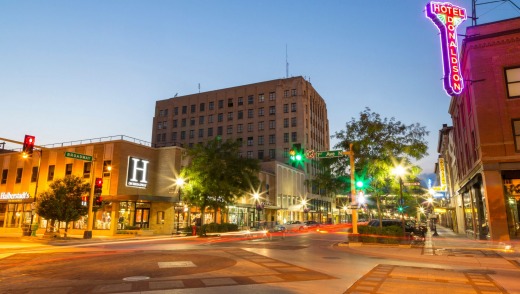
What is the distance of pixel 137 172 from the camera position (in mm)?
44312

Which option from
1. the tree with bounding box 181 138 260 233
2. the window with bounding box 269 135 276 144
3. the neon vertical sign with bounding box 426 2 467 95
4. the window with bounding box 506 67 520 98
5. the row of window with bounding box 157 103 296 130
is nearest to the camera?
the neon vertical sign with bounding box 426 2 467 95

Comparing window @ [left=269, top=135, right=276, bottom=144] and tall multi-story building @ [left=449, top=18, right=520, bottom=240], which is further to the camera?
window @ [left=269, top=135, right=276, bottom=144]

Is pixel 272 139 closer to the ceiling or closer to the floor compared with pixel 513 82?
closer to the ceiling

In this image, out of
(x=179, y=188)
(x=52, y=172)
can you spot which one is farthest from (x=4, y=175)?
(x=179, y=188)

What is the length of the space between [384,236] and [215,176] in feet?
74.0

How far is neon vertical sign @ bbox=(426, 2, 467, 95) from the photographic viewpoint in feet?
79.1

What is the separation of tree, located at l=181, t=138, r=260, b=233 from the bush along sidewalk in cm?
2028

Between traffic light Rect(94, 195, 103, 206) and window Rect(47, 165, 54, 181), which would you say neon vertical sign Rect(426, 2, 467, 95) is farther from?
window Rect(47, 165, 54, 181)

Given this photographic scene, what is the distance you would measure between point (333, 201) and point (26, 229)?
78835mm

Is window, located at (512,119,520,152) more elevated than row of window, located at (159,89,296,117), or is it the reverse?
row of window, located at (159,89,296,117)

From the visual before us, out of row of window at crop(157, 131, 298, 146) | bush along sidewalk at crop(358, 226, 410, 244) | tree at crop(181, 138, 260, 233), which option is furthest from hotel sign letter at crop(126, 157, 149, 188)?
row of window at crop(157, 131, 298, 146)

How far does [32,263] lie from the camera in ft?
53.2

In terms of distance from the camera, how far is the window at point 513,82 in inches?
959

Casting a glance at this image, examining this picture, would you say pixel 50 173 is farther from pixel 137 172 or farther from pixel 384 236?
pixel 384 236
